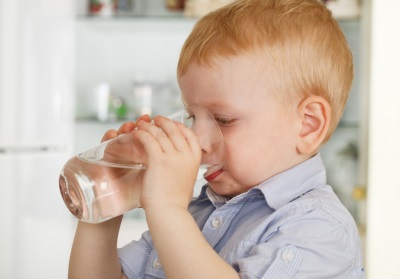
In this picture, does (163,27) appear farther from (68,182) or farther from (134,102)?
(68,182)

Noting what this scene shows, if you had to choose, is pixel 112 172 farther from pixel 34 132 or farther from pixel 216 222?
pixel 34 132

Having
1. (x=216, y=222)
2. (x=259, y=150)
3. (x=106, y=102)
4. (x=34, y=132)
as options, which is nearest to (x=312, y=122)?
(x=259, y=150)

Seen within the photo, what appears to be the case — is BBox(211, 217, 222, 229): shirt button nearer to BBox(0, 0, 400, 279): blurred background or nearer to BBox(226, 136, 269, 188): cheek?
BBox(226, 136, 269, 188): cheek

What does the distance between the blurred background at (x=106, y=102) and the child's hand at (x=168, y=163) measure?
1.39 m

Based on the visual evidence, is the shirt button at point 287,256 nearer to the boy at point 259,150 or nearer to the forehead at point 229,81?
the boy at point 259,150

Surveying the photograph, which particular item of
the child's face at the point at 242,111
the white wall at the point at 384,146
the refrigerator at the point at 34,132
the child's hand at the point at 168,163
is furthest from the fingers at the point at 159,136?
the refrigerator at the point at 34,132

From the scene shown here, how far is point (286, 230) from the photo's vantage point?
83 centimetres

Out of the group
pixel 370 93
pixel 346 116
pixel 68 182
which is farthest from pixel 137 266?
pixel 346 116

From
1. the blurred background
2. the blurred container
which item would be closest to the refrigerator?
the blurred background

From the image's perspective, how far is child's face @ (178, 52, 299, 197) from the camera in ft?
2.93

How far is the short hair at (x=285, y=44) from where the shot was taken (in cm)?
90

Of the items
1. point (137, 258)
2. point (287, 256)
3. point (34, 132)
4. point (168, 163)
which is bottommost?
point (34, 132)

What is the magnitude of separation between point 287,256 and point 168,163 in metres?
0.18

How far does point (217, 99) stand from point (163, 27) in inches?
76.8
